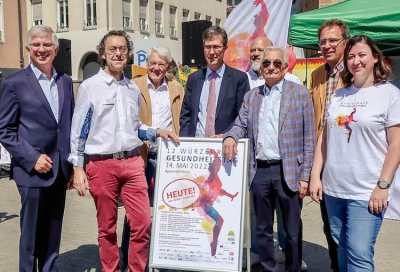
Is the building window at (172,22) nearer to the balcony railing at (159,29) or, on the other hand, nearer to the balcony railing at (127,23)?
the balcony railing at (159,29)

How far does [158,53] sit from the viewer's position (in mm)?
3914

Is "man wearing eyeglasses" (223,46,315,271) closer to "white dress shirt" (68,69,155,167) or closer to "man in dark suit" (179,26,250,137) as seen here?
"man in dark suit" (179,26,250,137)

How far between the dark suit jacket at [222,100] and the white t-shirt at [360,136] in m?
1.05

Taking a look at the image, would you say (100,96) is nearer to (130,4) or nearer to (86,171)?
(86,171)

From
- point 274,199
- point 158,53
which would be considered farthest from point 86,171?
point 274,199

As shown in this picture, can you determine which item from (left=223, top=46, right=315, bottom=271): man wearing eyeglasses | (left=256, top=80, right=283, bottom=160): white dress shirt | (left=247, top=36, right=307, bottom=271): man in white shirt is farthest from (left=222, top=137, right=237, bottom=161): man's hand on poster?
(left=247, top=36, right=307, bottom=271): man in white shirt

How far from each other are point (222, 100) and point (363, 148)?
1.35 metres

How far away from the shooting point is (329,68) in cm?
364

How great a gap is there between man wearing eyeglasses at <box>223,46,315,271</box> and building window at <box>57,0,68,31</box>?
81.1 ft

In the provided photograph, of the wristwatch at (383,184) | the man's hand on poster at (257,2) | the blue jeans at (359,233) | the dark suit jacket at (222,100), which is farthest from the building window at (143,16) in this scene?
the wristwatch at (383,184)

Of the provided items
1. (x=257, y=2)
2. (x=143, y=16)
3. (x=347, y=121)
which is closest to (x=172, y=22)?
(x=143, y=16)

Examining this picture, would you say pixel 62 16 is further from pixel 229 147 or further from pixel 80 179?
pixel 229 147

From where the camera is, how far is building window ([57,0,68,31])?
25.9 m

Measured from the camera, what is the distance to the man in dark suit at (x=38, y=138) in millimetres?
3217
